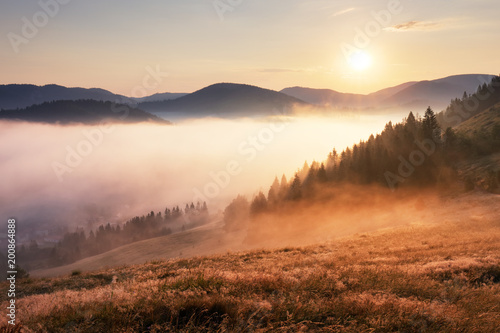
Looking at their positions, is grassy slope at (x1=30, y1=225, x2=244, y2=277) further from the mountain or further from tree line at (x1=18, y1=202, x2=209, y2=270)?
the mountain

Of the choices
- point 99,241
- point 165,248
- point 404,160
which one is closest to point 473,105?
point 404,160

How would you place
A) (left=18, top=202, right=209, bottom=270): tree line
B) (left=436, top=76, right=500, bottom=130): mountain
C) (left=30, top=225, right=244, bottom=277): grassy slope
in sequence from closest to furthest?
1. (left=30, top=225, right=244, bottom=277): grassy slope
2. (left=436, top=76, right=500, bottom=130): mountain
3. (left=18, top=202, right=209, bottom=270): tree line

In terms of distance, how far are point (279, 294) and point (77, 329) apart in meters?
3.88

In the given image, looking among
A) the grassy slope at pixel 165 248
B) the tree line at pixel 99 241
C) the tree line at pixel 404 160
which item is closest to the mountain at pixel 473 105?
the tree line at pixel 404 160

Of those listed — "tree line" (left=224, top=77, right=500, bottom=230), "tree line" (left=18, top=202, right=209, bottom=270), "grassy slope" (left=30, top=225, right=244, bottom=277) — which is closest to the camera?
"tree line" (left=224, top=77, right=500, bottom=230)

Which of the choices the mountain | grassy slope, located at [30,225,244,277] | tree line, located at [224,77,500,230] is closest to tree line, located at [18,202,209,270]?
grassy slope, located at [30,225,244,277]

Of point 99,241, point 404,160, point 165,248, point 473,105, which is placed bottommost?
point 99,241

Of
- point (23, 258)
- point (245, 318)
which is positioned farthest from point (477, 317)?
point (23, 258)

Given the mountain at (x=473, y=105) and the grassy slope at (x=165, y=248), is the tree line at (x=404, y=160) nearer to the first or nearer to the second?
the grassy slope at (x=165, y=248)

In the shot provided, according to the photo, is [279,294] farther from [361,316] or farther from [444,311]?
[444,311]

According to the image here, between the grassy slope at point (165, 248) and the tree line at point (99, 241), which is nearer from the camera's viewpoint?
the grassy slope at point (165, 248)

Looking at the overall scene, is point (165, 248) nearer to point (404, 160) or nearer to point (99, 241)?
point (404, 160)

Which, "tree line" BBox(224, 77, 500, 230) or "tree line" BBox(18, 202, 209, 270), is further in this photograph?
"tree line" BBox(18, 202, 209, 270)

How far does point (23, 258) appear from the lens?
191 meters
